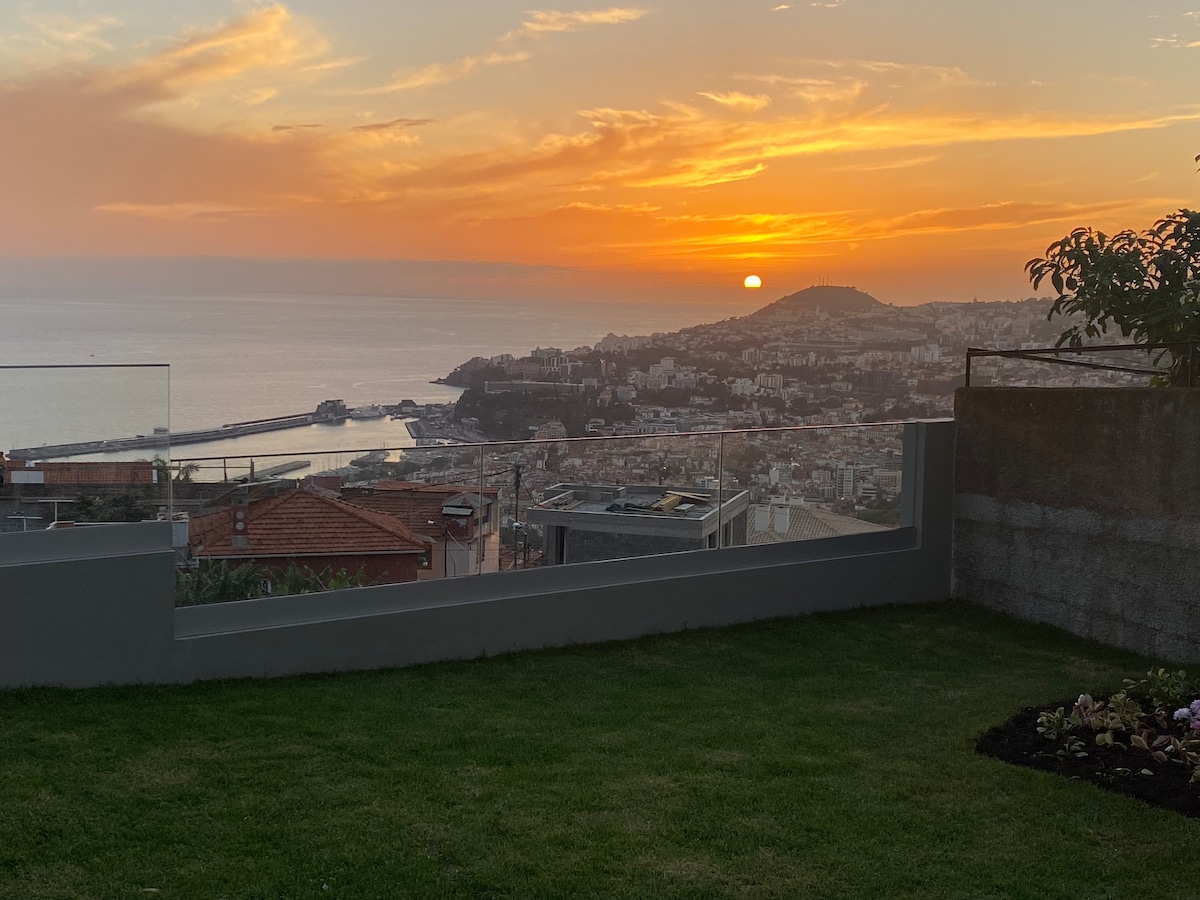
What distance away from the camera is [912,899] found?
381 cm

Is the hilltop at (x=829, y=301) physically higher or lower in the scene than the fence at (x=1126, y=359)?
higher

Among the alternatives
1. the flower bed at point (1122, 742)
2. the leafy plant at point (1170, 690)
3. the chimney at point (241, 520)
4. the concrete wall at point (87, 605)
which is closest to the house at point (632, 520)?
the chimney at point (241, 520)

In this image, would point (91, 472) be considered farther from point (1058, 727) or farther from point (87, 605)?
point (1058, 727)

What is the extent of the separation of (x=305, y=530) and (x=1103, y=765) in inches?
192

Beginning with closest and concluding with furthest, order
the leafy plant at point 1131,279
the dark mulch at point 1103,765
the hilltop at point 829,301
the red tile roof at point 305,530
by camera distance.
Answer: the dark mulch at point 1103,765 < the red tile roof at point 305,530 < the leafy plant at point 1131,279 < the hilltop at point 829,301

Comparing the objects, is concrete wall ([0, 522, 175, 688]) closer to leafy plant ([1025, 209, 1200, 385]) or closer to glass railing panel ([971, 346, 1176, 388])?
glass railing panel ([971, 346, 1176, 388])

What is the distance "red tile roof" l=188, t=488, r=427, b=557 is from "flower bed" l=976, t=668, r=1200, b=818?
397 centimetres

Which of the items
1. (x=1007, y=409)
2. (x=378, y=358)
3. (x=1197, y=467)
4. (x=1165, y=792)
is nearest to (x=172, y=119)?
(x=378, y=358)

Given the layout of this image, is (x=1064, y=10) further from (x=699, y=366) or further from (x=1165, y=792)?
(x=1165, y=792)

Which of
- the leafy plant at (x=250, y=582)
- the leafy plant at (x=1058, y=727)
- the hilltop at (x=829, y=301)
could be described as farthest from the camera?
the hilltop at (x=829, y=301)

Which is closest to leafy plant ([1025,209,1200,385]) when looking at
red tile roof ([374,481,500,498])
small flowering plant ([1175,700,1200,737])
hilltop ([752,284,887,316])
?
small flowering plant ([1175,700,1200,737])

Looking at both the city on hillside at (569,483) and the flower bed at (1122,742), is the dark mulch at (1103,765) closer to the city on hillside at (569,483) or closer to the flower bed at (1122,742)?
the flower bed at (1122,742)

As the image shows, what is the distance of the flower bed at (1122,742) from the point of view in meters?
4.84

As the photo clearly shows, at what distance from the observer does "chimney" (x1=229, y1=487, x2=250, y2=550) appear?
6699 millimetres
